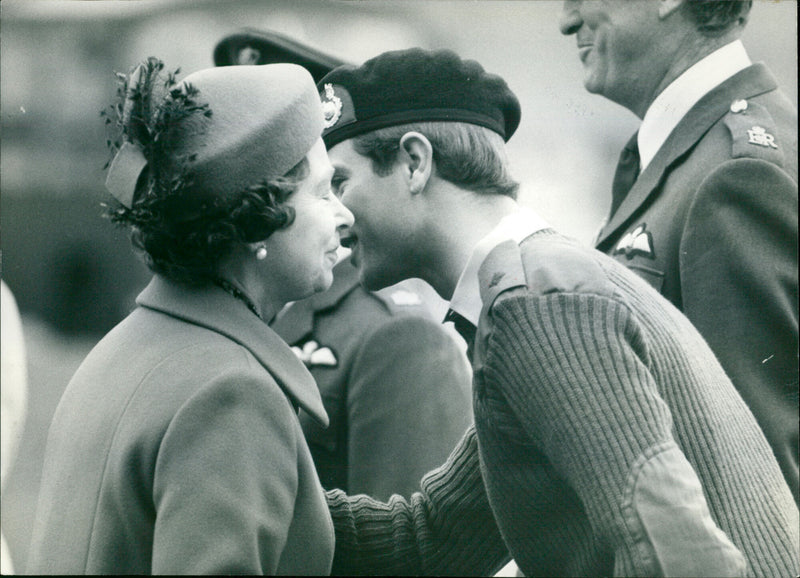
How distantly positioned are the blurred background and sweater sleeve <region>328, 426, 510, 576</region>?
0.73 metres

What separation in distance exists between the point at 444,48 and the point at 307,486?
1.24 meters

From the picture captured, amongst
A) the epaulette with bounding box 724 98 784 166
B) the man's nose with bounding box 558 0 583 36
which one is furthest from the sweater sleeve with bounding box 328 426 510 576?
the man's nose with bounding box 558 0 583 36

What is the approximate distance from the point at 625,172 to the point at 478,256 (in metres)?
0.88

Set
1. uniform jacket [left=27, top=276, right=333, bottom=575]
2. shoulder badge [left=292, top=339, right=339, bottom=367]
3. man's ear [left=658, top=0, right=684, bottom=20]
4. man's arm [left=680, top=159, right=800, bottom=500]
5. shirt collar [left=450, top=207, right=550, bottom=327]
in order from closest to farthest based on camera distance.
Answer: uniform jacket [left=27, top=276, right=333, bottom=575] → shirt collar [left=450, top=207, right=550, bottom=327] → man's arm [left=680, top=159, right=800, bottom=500] → man's ear [left=658, top=0, right=684, bottom=20] → shoulder badge [left=292, top=339, right=339, bottom=367]

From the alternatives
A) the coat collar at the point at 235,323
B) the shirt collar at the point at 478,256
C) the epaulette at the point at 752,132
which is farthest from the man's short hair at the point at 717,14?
the coat collar at the point at 235,323

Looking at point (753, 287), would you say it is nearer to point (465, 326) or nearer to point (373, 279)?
point (465, 326)

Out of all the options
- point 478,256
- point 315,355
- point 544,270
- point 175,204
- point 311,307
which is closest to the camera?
point 175,204

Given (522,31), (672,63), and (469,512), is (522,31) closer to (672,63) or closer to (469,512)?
(672,63)

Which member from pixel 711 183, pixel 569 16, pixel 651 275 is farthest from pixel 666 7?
pixel 651 275

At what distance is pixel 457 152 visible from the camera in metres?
2.74

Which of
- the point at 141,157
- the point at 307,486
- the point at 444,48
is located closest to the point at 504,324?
the point at 307,486

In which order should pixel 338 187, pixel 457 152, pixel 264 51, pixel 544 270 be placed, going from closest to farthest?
pixel 544 270
pixel 457 152
pixel 338 187
pixel 264 51

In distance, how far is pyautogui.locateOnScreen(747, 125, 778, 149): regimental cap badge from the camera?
2.80m

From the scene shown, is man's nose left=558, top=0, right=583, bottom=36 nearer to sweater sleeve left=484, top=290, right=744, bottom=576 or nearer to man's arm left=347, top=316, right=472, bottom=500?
man's arm left=347, top=316, right=472, bottom=500
